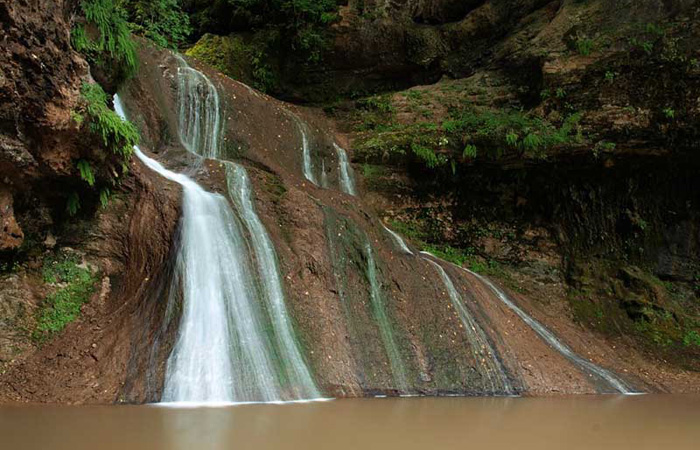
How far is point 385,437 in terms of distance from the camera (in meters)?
3.80

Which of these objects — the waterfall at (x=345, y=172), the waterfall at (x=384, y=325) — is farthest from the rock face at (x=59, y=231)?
the waterfall at (x=345, y=172)

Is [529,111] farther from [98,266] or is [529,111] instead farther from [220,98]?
[98,266]

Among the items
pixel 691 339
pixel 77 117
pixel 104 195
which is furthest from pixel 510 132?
pixel 77 117

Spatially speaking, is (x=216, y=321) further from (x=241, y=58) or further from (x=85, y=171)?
(x=241, y=58)

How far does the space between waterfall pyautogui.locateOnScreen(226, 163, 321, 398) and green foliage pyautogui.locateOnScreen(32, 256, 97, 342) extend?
2.38 metres

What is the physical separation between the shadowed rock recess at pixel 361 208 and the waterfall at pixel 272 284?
34mm

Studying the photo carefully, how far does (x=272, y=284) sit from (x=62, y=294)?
2.85 meters

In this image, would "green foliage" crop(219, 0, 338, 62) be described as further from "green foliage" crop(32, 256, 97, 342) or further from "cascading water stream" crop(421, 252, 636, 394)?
"green foliage" crop(32, 256, 97, 342)

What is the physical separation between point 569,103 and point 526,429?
11.0 m

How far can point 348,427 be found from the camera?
13.6ft

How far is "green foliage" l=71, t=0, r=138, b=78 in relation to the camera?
23.9 feet

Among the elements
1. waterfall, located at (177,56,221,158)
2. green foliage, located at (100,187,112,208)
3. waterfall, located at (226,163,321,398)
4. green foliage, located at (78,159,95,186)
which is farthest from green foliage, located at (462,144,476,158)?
green foliage, located at (78,159,95,186)

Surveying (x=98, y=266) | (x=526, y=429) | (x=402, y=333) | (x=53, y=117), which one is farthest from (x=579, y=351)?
(x=53, y=117)

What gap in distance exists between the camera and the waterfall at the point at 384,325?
23.8 feet
